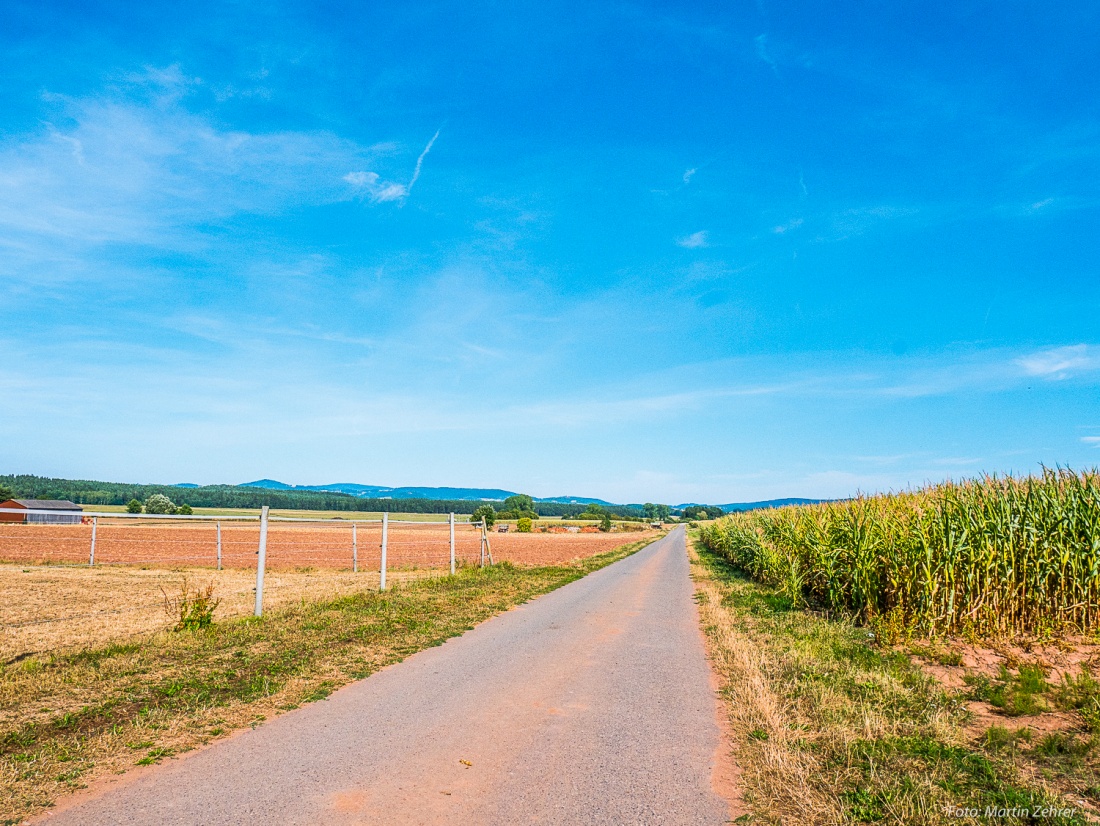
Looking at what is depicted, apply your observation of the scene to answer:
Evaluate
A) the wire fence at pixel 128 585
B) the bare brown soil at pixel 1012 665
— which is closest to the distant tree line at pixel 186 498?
the wire fence at pixel 128 585

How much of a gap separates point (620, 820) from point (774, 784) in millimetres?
1231

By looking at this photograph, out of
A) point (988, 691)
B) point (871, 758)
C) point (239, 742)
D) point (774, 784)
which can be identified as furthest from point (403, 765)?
point (988, 691)

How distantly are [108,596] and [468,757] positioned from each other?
548 inches

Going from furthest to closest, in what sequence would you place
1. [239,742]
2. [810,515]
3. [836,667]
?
[810,515] → [836,667] → [239,742]

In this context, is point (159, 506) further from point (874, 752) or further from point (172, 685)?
point (874, 752)

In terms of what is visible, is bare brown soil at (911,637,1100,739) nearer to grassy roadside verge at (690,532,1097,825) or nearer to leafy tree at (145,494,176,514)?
grassy roadside verge at (690,532,1097,825)

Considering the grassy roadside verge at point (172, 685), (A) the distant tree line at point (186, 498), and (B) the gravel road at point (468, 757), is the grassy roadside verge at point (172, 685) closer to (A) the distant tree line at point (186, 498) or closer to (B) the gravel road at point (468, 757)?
(B) the gravel road at point (468, 757)

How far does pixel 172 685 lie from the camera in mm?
6480

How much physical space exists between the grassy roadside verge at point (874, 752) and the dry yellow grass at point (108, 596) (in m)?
9.13

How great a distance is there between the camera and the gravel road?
12.6 feet

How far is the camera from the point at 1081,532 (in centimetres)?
885

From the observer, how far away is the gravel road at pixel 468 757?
12.6 ft

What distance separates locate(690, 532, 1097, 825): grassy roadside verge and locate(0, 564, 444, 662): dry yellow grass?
9.13 m

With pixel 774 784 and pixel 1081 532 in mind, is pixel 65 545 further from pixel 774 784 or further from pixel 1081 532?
pixel 1081 532
